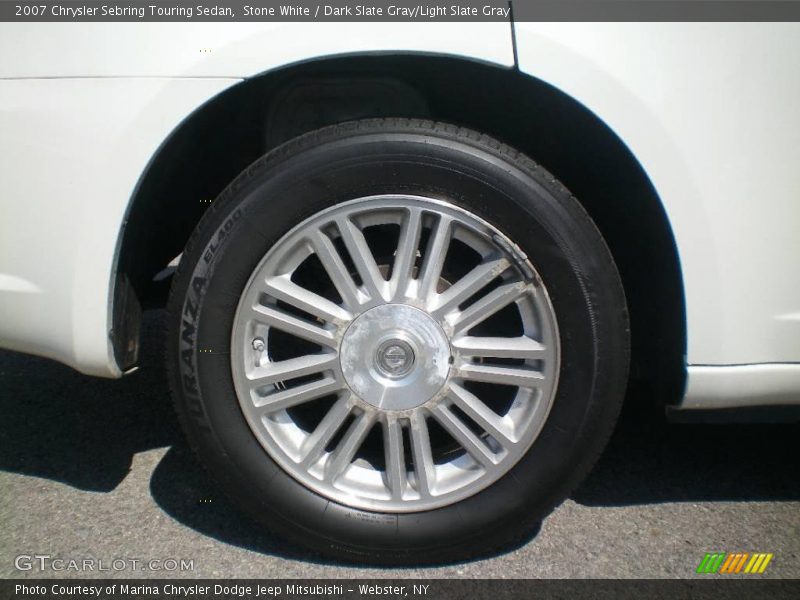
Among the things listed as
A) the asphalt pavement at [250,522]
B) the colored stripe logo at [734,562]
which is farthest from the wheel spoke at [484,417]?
the colored stripe logo at [734,562]

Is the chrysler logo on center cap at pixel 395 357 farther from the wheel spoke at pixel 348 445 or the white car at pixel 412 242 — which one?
the wheel spoke at pixel 348 445

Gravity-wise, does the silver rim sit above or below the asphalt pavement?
above

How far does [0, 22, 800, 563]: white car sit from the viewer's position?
1696 mm

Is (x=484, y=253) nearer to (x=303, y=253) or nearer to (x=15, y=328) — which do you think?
(x=303, y=253)

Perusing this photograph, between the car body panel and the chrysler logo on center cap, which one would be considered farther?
the chrysler logo on center cap

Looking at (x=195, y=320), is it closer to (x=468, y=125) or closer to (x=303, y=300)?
(x=303, y=300)

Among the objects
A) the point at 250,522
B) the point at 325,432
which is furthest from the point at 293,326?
the point at 250,522

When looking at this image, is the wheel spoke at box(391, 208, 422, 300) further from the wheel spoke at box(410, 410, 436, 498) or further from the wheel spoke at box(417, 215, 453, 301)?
the wheel spoke at box(410, 410, 436, 498)

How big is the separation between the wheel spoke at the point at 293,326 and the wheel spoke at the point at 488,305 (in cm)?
30

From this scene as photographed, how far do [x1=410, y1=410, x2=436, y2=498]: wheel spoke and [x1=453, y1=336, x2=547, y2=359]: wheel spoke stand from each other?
0.64 feet

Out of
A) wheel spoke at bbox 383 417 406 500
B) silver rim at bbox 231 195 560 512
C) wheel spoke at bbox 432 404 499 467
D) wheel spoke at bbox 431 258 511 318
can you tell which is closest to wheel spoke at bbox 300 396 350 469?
silver rim at bbox 231 195 560 512
